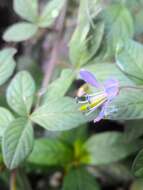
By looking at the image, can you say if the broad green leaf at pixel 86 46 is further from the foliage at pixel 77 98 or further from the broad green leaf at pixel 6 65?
the broad green leaf at pixel 6 65

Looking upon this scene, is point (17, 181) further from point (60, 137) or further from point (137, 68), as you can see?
point (137, 68)

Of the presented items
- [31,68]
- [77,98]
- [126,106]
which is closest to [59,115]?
[77,98]

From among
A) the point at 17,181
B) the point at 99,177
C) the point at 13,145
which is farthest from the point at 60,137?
the point at 13,145

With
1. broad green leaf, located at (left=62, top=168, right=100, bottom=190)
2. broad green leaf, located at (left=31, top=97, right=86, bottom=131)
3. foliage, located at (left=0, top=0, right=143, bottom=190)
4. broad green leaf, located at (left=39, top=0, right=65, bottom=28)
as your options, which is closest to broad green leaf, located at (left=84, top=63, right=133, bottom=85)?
foliage, located at (left=0, top=0, right=143, bottom=190)

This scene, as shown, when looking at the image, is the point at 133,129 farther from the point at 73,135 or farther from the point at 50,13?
the point at 50,13

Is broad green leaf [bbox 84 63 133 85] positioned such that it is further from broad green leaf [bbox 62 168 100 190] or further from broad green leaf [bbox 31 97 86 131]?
broad green leaf [bbox 62 168 100 190]

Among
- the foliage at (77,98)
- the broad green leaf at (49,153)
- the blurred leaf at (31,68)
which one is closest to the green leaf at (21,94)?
the foliage at (77,98)
